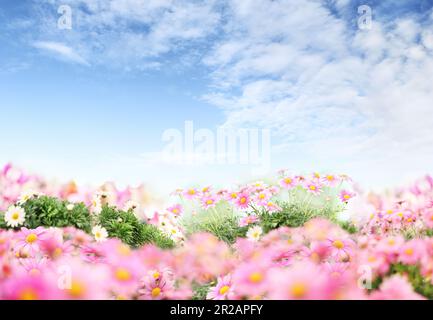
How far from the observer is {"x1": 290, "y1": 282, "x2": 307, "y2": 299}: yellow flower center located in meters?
1.87

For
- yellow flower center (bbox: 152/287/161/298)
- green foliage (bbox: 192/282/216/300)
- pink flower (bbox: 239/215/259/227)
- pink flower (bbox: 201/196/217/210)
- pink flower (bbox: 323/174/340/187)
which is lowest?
green foliage (bbox: 192/282/216/300)

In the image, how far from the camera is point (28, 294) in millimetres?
1959

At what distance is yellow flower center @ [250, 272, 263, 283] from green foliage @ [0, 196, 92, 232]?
210 centimetres

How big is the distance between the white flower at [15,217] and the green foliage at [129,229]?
29.7 inches

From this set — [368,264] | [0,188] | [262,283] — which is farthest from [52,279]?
[0,188]

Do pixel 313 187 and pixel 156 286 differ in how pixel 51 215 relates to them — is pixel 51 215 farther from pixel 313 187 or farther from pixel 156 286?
pixel 313 187

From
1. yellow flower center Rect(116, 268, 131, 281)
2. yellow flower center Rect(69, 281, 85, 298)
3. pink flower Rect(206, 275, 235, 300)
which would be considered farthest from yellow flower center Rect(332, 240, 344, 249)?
yellow flower center Rect(69, 281, 85, 298)

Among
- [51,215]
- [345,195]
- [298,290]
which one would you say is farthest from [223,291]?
[345,195]

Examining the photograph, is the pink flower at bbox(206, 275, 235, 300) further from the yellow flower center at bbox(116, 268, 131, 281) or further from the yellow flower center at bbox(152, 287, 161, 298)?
the yellow flower center at bbox(116, 268, 131, 281)

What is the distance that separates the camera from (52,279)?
2010mm

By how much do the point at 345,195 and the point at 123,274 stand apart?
130 inches

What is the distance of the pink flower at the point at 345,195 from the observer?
514cm
